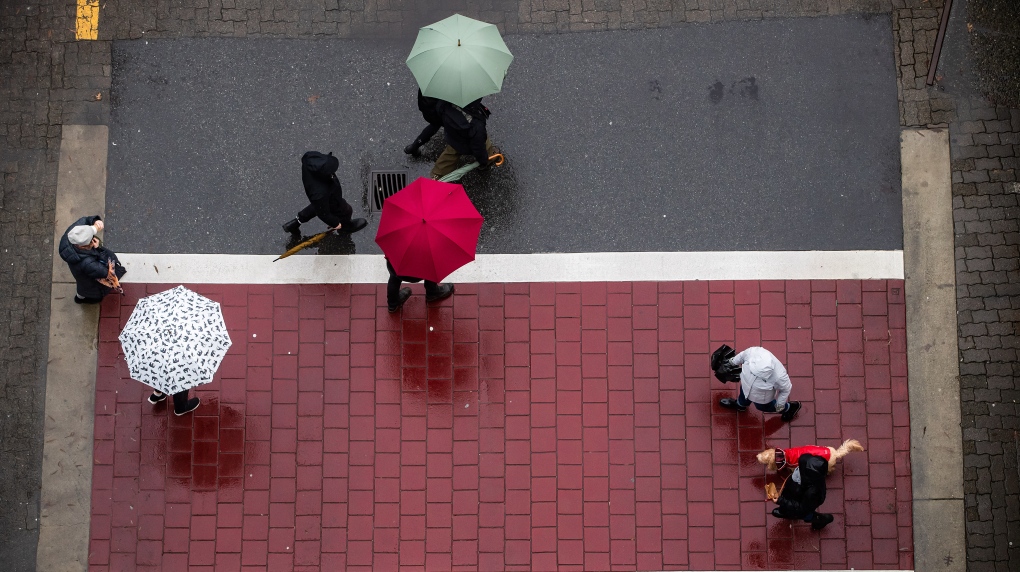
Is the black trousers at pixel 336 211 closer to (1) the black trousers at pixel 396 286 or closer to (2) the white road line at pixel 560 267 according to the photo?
(2) the white road line at pixel 560 267

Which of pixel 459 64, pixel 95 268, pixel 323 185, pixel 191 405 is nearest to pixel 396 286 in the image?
pixel 323 185

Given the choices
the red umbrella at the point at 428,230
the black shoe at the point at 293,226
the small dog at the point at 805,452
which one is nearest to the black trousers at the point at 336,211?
the black shoe at the point at 293,226

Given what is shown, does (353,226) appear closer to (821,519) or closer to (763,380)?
(763,380)

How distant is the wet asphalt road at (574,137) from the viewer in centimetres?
916

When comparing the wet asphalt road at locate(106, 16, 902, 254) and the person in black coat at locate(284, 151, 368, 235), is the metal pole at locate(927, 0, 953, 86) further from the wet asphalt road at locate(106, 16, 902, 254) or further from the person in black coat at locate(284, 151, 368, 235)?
the person in black coat at locate(284, 151, 368, 235)

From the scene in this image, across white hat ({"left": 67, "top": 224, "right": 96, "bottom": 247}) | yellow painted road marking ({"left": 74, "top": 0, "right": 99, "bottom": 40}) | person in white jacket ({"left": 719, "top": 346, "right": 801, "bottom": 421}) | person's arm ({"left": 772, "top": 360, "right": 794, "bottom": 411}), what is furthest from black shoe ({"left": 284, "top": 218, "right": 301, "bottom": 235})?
person's arm ({"left": 772, "top": 360, "right": 794, "bottom": 411})

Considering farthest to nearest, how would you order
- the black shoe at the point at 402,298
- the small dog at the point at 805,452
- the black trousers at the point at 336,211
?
the black shoe at the point at 402,298
the black trousers at the point at 336,211
the small dog at the point at 805,452

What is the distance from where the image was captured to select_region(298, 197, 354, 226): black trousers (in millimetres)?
8336

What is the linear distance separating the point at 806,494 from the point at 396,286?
14.3 feet

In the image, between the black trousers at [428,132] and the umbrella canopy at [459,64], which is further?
the black trousers at [428,132]

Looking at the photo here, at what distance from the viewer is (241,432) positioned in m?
8.84

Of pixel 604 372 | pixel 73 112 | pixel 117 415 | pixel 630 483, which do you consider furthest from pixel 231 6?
pixel 630 483

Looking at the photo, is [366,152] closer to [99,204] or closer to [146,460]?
[99,204]

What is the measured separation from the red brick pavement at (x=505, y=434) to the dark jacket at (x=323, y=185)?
964 millimetres
